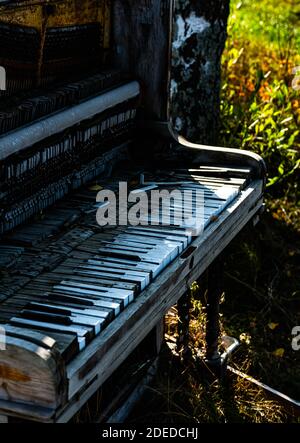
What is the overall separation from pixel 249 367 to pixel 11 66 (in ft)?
6.65

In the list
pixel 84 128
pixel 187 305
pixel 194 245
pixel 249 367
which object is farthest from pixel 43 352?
pixel 249 367

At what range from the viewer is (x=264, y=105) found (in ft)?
20.1

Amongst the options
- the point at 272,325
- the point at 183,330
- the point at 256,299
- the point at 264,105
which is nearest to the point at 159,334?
the point at 183,330

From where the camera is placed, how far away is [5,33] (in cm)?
282

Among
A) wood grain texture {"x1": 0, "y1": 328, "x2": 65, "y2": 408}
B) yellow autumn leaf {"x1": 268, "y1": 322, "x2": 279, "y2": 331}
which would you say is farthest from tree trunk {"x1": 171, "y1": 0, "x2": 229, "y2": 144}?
wood grain texture {"x1": 0, "y1": 328, "x2": 65, "y2": 408}

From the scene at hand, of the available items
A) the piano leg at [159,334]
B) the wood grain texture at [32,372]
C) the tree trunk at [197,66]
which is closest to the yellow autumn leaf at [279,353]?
the piano leg at [159,334]

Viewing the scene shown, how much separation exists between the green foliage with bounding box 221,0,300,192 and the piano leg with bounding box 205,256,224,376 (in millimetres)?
1282

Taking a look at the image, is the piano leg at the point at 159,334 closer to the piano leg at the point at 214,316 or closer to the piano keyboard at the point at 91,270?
the piano leg at the point at 214,316

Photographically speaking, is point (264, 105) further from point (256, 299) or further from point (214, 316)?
point (214, 316)

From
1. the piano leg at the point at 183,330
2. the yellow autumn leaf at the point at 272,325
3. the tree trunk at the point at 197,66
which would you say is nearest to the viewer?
the piano leg at the point at 183,330

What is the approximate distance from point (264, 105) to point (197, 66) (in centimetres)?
149

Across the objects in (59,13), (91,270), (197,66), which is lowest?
(91,270)

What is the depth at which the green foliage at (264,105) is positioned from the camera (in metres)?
5.32

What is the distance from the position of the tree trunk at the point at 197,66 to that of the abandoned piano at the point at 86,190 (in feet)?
3.36
